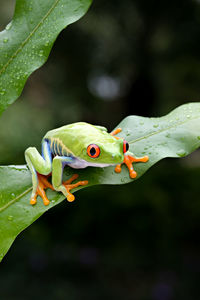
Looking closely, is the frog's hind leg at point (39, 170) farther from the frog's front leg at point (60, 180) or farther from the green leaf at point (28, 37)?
the green leaf at point (28, 37)

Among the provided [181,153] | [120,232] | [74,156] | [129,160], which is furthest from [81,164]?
[120,232]

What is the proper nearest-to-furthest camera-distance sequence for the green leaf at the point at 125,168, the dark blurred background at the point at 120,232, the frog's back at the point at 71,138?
the green leaf at the point at 125,168, the frog's back at the point at 71,138, the dark blurred background at the point at 120,232

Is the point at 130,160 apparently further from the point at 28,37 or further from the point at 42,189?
the point at 28,37

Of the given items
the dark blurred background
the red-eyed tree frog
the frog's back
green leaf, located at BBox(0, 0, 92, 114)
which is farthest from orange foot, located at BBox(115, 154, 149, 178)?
the dark blurred background

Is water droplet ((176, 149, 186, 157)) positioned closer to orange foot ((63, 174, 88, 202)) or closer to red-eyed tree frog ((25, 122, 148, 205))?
red-eyed tree frog ((25, 122, 148, 205))

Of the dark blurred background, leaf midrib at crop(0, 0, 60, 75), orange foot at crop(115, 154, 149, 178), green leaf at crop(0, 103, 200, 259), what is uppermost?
leaf midrib at crop(0, 0, 60, 75)

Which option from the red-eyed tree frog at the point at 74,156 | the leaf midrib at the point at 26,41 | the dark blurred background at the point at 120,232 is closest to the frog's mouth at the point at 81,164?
the red-eyed tree frog at the point at 74,156
